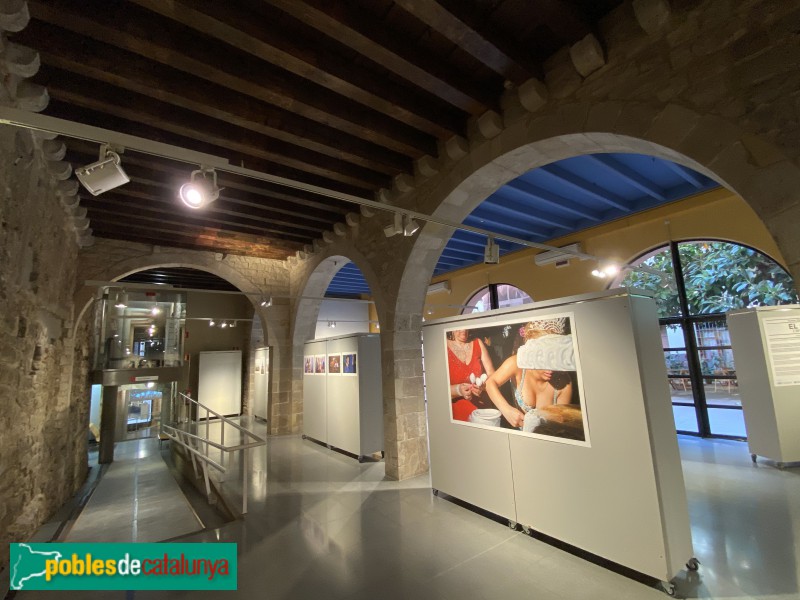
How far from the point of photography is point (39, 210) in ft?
10.9

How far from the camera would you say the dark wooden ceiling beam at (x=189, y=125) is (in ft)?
8.91

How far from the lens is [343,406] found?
5.82m

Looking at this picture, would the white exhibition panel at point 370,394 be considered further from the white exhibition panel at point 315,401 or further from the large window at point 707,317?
the large window at point 707,317

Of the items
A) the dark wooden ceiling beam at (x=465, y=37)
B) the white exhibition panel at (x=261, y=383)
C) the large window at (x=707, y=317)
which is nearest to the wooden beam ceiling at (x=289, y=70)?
the dark wooden ceiling beam at (x=465, y=37)

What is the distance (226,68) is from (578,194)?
5370 mm

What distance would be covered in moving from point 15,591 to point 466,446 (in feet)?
12.2

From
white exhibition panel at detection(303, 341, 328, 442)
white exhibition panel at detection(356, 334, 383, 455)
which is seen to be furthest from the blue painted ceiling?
white exhibition panel at detection(303, 341, 328, 442)

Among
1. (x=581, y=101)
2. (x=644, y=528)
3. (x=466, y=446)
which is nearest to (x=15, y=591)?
(x=466, y=446)

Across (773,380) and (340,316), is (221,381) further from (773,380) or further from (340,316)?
(773,380)

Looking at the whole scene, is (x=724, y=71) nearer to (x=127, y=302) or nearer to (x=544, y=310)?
(x=544, y=310)

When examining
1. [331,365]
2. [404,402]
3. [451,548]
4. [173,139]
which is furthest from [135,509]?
[173,139]

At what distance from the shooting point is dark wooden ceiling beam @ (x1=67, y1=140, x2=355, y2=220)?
3.59 metres

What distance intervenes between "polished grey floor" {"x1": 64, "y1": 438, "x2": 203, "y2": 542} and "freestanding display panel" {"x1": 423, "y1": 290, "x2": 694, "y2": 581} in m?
3.18

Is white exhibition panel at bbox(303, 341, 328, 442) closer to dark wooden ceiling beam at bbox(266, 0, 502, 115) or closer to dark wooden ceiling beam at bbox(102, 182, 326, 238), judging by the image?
dark wooden ceiling beam at bbox(102, 182, 326, 238)
